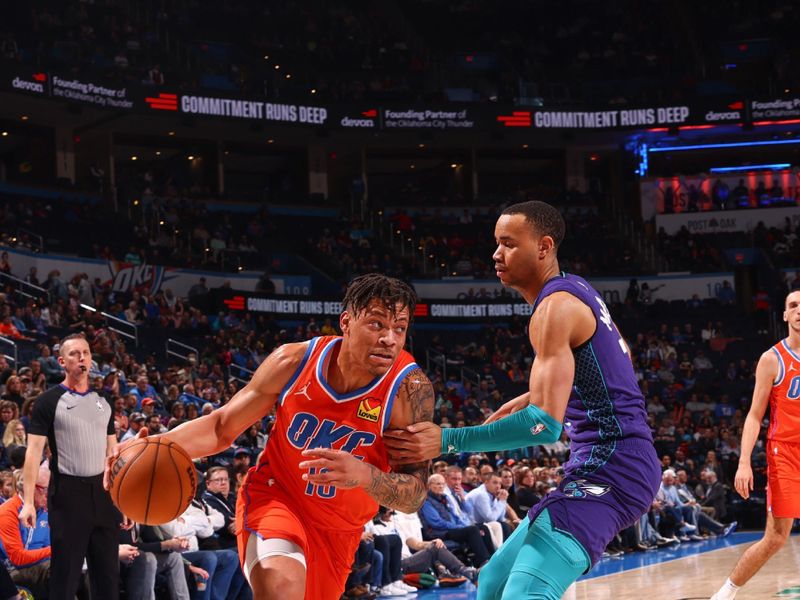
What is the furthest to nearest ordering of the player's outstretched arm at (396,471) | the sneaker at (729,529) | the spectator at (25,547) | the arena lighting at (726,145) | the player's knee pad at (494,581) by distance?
the arena lighting at (726,145) < the sneaker at (729,529) < the spectator at (25,547) < the player's knee pad at (494,581) < the player's outstretched arm at (396,471)

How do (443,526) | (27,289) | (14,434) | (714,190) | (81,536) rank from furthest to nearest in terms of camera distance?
(714,190) → (27,289) → (443,526) → (14,434) → (81,536)

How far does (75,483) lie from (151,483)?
2776 mm

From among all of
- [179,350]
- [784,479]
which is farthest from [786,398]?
[179,350]

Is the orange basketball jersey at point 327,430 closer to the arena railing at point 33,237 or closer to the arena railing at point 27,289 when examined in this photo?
the arena railing at point 27,289

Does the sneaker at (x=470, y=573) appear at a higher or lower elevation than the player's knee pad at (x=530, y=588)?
lower

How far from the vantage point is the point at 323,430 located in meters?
4.49

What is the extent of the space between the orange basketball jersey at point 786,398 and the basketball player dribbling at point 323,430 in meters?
3.86

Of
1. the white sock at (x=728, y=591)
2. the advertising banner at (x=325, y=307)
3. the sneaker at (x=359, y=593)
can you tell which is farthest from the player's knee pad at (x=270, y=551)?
the advertising banner at (x=325, y=307)

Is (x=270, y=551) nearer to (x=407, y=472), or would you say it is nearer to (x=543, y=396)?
(x=407, y=472)

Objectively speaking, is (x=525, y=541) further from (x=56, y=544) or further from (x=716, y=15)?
(x=716, y=15)

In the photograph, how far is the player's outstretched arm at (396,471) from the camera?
3.88 metres

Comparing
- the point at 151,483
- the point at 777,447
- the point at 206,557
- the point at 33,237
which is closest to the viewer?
the point at 151,483

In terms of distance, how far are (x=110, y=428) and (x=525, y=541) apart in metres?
4.19

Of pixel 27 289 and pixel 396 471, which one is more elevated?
pixel 27 289
